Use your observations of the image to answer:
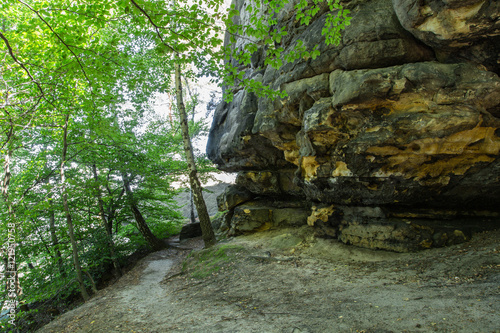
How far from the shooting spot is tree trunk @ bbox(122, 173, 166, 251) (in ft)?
43.1

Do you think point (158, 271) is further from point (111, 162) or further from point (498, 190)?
point (498, 190)

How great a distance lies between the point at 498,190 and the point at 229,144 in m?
9.91

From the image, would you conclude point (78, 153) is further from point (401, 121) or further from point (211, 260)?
point (401, 121)

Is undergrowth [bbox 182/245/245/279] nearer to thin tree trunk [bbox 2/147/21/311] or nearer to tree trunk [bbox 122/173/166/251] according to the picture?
tree trunk [bbox 122/173/166/251]

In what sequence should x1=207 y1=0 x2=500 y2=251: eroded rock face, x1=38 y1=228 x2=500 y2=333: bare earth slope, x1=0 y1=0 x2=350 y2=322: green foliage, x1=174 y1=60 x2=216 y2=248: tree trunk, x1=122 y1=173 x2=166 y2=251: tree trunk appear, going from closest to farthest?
x1=38 y1=228 x2=500 y2=333: bare earth slope → x1=207 y1=0 x2=500 y2=251: eroded rock face → x1=0 y1=0 x2=350 y2=322: green foliage → x1=174 y1=60 x2=216 y2=248: tree trunk → x1=122 y1=173 x2=166 y2=251: tree trunk

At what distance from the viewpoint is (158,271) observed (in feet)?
35.3

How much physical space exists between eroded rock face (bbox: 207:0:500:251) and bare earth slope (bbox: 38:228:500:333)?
107 centimetres

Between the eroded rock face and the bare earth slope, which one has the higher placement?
the eroded rock face

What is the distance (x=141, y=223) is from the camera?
14047 mm

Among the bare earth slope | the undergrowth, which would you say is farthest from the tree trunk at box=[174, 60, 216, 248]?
the bare earth slope

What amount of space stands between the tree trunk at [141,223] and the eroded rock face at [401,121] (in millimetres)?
8593

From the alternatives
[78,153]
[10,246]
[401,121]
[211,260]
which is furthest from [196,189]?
[401,121]

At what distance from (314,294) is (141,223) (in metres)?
11.4

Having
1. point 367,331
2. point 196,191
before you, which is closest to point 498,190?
point 367,331
